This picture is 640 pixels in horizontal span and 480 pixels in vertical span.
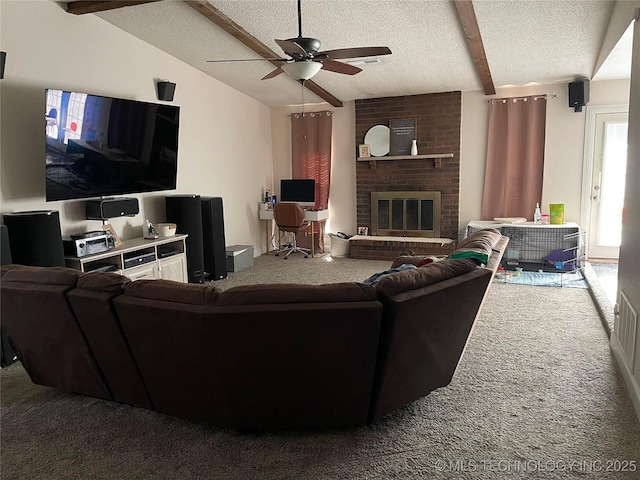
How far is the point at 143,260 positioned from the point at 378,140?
392 centimetres

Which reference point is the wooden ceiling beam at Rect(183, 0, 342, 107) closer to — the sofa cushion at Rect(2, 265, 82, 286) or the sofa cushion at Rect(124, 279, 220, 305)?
the sofa cushion at Rect(2, 265, 82, 286)

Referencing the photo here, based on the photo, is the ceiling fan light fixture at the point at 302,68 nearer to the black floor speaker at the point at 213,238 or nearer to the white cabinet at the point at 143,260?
the white cabinet at the point at 143,260

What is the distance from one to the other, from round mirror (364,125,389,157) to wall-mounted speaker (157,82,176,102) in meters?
2.97

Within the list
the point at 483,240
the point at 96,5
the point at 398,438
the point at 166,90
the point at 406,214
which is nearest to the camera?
the point at 398,438

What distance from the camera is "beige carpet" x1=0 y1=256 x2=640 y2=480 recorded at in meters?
1.88

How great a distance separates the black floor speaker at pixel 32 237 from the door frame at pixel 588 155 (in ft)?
19.6

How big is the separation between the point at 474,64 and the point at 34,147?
4.39m

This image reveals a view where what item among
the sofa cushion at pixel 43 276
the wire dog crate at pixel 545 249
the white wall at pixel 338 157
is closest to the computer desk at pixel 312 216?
the white wall at pixel 338 157

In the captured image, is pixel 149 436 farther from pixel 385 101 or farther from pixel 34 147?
pixel 385 101

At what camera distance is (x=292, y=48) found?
294cm

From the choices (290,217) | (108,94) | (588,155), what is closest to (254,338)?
(108,94)

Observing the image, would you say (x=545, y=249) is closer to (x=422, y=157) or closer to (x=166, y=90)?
(x=422, y=157)

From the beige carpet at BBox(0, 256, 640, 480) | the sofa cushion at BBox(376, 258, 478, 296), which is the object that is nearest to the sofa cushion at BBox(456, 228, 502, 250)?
the sofa cushion at BBox(376, 258, 478, 296)

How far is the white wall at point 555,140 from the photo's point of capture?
5.62 metres
